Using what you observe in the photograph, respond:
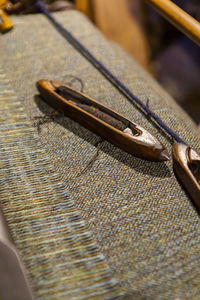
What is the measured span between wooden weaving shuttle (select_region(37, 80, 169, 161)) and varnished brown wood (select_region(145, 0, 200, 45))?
246 mm

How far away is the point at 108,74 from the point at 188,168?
0.44 metres

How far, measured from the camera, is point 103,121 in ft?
2.58

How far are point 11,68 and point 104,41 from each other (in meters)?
0.34

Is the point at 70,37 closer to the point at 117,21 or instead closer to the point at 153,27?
the point at 117,21

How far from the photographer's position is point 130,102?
926 mm

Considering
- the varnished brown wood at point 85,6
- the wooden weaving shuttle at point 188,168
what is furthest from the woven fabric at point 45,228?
the varnished brown wood at point 85,6

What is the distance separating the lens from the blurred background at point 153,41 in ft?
4.76

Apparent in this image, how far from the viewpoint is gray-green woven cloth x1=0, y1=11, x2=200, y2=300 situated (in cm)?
60

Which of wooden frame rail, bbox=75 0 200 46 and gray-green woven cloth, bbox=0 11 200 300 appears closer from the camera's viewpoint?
gray-green woven cloth, bbox=0 11 200 300

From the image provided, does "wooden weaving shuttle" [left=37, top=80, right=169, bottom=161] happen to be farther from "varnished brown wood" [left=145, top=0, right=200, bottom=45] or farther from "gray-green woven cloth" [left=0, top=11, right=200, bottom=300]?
"varnished brown wood" [left=145, top=0, right=200, bottom=45]

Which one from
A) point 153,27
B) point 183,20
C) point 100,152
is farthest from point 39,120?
point 153,27

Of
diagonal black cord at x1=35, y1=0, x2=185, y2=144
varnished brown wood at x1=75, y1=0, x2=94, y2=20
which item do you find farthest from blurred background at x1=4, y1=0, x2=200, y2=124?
diagonal black cord at x1=35, y1=0, x2=185, y2=144

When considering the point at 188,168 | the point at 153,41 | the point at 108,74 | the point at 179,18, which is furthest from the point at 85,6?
the point at 188,168

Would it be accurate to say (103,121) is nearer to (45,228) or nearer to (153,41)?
(45,228)
